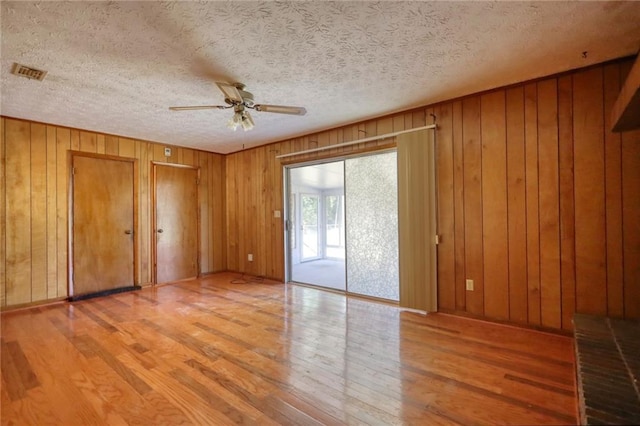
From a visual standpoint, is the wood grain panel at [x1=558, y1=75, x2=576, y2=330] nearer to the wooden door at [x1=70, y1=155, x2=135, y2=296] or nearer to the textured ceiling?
the textured ceiling

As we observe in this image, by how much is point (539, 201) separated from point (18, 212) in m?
6.07

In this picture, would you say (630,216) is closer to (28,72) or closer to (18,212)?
(28,72)

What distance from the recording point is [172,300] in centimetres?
412

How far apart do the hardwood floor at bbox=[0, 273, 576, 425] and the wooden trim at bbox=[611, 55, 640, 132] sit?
184 centimetres

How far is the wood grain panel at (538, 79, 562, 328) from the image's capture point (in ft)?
9.04

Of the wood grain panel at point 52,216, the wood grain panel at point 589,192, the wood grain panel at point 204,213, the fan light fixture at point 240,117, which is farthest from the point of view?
the wood grain panel at point 204,213

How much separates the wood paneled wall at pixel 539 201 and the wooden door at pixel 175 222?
12.9 feet

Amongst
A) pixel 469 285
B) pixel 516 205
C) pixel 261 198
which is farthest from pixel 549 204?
pixel 261 198

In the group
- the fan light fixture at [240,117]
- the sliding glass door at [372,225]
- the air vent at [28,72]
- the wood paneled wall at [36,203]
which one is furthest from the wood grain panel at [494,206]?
the wood paneled wall at [36,203]

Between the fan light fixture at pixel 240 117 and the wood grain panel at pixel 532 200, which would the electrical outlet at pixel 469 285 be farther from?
the fan light fixture at pixel 240 117

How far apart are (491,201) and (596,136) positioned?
977mm

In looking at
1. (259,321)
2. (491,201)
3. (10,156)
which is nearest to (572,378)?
(491,201)

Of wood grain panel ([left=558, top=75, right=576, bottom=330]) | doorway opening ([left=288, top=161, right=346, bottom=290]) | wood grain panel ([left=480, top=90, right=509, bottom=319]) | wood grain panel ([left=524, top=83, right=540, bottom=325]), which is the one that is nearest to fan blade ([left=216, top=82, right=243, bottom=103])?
wood grain panel ([left=480, top=90, right=509, bottom=319])

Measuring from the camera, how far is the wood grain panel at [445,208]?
11.0 ft
